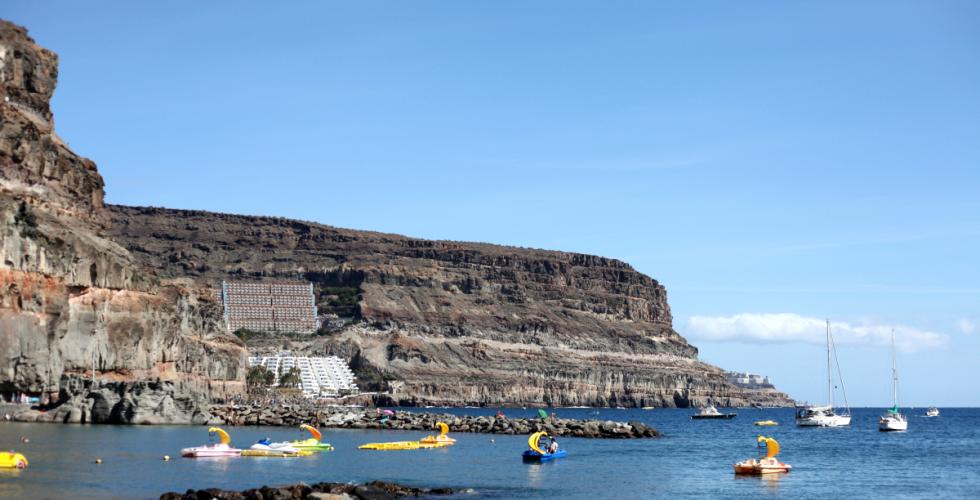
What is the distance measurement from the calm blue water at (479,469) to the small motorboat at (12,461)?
0.64m

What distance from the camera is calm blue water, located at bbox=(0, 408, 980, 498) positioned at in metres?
48.7

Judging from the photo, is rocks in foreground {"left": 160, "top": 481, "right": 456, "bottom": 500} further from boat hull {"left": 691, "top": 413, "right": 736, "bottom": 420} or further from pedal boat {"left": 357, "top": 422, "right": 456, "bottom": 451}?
boat hull {"left": 691, "top": 413, "right": 736, "bottom": 420}

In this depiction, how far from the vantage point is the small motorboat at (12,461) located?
48.8 meters

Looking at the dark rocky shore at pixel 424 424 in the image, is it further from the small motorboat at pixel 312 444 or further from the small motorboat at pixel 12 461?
the small motorboat at pixel 12 461

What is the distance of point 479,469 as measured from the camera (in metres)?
60.6

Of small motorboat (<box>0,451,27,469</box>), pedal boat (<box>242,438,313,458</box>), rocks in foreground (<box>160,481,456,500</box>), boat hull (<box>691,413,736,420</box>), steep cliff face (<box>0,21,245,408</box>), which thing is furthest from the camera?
boat hull (<box>691,413,736,420</box>)

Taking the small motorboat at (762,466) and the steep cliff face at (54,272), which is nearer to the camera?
the small motorboat at (762,466)

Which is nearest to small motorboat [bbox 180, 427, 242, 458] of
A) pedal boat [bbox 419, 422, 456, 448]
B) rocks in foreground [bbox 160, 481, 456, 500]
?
pedal boat [bbox 419, 422, 456, 448]

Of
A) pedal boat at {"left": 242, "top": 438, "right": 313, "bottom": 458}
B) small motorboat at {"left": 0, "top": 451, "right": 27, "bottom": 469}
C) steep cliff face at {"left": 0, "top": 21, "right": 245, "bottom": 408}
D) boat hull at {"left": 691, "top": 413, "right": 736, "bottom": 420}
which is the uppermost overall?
steep cliff face at {"left": 0, "top": 21, "right": 245, "bottom": 408}

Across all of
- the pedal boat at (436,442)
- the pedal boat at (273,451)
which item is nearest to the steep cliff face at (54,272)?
the pedal boat at (273,451)

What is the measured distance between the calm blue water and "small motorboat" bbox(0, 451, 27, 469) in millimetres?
640

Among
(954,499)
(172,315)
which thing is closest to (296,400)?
(172,315)

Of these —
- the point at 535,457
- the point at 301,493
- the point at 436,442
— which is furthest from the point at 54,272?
the point at 301,493

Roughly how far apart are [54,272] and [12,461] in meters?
37.1
